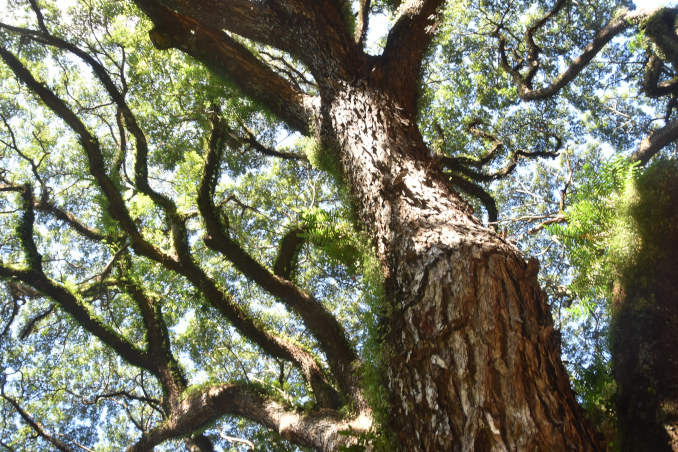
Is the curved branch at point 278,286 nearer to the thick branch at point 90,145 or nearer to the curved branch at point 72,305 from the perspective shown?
the thick branch at point 90,145

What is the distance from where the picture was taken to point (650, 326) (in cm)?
247

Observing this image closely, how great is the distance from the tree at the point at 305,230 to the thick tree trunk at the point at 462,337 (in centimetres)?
1

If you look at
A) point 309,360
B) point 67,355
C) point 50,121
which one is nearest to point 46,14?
point 50,121

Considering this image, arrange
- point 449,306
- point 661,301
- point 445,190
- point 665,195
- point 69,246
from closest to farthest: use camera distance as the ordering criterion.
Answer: point 449,306 → point 661,301 → point 665,195 → point 445,190 → point 69,246

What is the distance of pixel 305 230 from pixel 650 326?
309 cm

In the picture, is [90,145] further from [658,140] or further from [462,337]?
[658,140]

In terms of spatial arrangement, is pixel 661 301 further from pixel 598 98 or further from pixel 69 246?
pixel 69 246

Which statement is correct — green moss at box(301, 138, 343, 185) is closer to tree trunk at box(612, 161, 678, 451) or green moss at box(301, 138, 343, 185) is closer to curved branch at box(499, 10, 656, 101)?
tree trunk at box(612, 161, 678, 451)

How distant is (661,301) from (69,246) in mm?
12601

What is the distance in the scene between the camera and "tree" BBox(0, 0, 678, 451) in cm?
214

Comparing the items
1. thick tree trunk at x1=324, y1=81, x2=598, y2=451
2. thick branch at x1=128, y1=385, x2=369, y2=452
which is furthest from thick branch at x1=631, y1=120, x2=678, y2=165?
thick branch at x1=128, y1=385, x2=369, y2=452

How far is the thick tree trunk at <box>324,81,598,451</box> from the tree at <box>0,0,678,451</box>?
1 centimetres

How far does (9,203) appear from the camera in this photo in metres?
11.0

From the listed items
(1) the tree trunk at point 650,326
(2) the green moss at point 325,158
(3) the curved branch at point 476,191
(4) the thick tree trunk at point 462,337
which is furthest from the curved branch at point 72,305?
(1) the tree trunk at point 650,326
